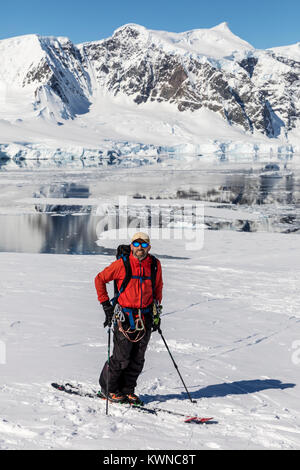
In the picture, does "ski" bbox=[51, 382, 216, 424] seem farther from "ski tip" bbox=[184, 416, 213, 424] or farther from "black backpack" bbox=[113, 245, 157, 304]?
"black backpack" bbox=[113, 245, 157, 304]

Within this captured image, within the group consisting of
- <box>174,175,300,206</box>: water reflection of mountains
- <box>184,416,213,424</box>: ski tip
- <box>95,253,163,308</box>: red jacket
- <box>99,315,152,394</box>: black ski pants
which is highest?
<box>174,175,300,206</box>: water reflection of mountains

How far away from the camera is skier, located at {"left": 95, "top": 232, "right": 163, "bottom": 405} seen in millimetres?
5098

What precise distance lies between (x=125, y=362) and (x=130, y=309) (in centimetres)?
64

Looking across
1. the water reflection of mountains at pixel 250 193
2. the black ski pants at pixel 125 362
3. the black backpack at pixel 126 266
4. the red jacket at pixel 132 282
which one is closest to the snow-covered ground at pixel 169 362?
the black ski pants at pixel 125 362

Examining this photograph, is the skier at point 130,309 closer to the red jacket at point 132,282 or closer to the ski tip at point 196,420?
the red jacket at point 132,282

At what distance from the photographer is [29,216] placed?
27750 millimetres

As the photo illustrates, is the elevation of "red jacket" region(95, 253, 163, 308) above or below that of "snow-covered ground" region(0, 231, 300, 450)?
above

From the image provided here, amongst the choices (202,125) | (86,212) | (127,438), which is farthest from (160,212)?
(202,125)

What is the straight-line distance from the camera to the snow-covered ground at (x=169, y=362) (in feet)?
14.9

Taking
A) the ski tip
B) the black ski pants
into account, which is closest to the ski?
the ski tip

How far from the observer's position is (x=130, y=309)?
5.20 meters

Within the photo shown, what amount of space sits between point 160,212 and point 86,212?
495 cm

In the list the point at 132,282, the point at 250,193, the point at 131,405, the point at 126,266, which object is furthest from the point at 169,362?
the point at 250,193

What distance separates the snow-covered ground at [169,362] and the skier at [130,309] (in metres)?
0.35
